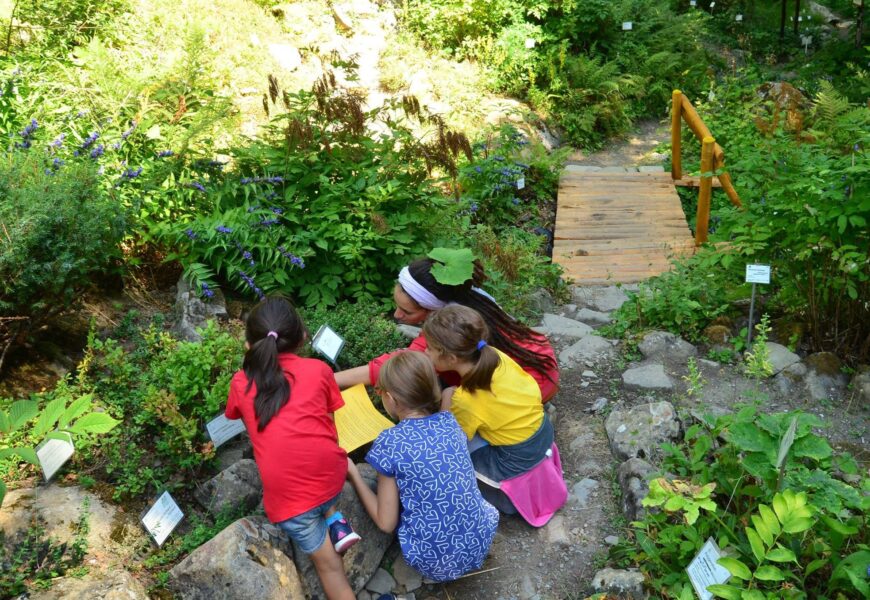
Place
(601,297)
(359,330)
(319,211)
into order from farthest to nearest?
1. (601,297)
2. (319,211)
3. (359,330)

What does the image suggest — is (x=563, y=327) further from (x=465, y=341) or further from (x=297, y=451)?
(x=297, y=451)

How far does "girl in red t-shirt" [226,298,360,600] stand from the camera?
2.80m

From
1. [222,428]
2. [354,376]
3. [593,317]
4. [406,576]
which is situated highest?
[222,428]

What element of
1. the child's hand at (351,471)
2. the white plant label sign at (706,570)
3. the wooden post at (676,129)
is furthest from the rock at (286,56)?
the white plant label sign at (706,570)

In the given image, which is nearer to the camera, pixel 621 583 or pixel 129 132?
pixel 621 583

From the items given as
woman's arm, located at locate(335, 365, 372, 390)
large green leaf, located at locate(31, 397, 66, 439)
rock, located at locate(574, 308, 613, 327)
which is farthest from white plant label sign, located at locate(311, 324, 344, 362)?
rock, located at locate(574, 308, 613, 327)

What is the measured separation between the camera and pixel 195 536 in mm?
2898

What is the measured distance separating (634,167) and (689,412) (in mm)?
6807

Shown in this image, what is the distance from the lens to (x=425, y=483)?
9.69ft

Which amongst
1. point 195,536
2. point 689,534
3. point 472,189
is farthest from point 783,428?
point 472,189

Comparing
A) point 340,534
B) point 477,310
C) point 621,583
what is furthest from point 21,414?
point 621,583

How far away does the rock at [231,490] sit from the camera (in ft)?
10.0

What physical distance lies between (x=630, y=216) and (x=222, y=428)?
6090 mm

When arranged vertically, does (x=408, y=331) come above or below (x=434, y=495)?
below
